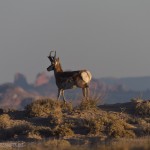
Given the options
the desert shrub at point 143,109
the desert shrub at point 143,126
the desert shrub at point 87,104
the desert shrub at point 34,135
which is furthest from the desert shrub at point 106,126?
the desert shrub at point 87,104

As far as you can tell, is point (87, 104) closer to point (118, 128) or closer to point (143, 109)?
point (143, 109)

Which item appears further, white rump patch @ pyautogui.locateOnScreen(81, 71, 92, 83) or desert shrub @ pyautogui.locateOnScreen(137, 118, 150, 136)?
white rump patch @ pyautogui.locateOnScreen(81, 71, 92, 83)

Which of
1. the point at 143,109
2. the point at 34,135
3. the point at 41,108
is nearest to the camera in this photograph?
the point at 34,135

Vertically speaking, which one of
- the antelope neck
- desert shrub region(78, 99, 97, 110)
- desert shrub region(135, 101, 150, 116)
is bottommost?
desert shrub region(135, 101, 150, 116)

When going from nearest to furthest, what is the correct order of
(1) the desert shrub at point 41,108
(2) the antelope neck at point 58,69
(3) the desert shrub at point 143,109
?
(1) the desert shrub at point 41,108, (3) the desert shrub at point 143,109, (2) the antelope neck at point 58,69

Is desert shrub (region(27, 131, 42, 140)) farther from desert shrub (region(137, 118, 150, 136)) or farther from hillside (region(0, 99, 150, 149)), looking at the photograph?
desert shrub (region(137, 118, 150, 136))

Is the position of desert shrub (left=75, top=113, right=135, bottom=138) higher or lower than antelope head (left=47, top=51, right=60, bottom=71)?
lower

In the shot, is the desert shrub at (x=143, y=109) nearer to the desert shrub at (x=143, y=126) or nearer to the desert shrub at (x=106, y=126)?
the desert shrub at (x=143, y=126)

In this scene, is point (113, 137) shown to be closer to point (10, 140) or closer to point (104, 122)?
point (104, 122)

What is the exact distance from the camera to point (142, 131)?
105ft

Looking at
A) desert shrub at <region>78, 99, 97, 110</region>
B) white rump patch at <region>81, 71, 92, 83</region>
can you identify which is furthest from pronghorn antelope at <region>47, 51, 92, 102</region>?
desert shrub at <region>78, 99, 97, 110</region>

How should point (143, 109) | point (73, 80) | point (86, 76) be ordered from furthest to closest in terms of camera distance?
1. point (86, 76)
2. point (73, 80)
3. point (143, 109)

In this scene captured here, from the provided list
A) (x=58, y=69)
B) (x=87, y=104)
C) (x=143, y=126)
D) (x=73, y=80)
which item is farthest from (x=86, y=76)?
(x=143, y=126)

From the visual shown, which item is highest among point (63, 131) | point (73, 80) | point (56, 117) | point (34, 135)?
point (73, 80)
